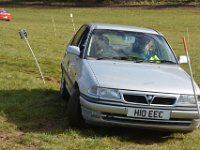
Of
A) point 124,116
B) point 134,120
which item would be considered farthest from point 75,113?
point 134,120

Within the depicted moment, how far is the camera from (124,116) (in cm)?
698

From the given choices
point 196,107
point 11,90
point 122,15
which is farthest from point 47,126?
point 122,15

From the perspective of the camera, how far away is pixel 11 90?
10484mm

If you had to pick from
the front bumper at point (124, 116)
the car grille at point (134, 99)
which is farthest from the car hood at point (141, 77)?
the front bumper at point (124, 116)

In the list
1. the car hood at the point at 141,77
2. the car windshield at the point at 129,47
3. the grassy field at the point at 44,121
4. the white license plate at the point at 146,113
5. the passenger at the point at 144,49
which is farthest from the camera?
the passenger at the point at 144,49

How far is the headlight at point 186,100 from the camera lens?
23.2 ft

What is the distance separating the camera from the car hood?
7059mm

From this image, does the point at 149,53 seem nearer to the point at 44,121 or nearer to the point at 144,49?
the point at 144,49

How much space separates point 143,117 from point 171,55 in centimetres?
213

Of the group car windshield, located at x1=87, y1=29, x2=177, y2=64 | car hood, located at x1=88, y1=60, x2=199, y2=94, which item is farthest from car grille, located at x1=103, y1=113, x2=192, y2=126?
car windshield, located at x1=87, y1=29, x2=177, y2=64

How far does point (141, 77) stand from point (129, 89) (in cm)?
49

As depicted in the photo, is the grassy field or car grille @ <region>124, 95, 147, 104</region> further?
car grille @ <region>124, 95, 147, 104</region>

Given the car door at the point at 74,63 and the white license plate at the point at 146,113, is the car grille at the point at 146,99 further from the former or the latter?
the car door at the point at 74,63

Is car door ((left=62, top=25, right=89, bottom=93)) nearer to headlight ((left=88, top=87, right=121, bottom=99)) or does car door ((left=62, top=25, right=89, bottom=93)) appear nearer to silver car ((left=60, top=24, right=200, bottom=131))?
silver car ((left=60, top=24, right=200, bottom=131))
